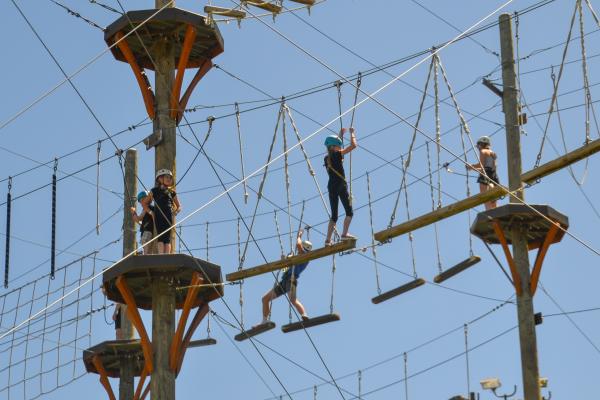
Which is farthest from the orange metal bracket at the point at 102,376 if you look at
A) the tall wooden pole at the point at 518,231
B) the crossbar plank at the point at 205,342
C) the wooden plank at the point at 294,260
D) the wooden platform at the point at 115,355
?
the tall wooden pole at the point at 518,231

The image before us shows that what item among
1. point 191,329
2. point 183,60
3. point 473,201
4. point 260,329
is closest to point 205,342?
point 260,329

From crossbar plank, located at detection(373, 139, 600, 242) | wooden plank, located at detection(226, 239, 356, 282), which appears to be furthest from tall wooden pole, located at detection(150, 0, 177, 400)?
crossbar plank, located at detection(373, 139, 600, 242)

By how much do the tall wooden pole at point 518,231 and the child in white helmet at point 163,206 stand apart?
13.8ft

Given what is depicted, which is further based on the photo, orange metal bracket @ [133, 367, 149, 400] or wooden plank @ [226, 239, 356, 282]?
orange metal bracket @ [133, 367, 149, 400]

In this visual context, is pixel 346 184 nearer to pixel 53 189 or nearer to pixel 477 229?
pixel 477 229

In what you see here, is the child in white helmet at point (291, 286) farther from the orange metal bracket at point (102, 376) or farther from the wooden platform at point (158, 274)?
the orange metal bracket at point (102, 376)

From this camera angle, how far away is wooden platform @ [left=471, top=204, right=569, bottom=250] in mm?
25500

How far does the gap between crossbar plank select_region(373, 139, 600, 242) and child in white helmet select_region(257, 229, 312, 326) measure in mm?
2854

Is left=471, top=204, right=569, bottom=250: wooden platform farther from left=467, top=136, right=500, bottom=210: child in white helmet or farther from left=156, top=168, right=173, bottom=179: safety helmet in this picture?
left=156, top=168, right=173, bottom=179: safety helmet

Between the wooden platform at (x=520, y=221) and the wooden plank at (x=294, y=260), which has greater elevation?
the wooden platform at (x=520, y=221)

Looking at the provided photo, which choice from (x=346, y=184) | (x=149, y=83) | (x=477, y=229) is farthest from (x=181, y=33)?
(x=477, y=229)

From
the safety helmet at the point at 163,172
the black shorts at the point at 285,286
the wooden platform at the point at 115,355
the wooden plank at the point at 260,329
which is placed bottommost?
the wooden plank at the point at 260,329

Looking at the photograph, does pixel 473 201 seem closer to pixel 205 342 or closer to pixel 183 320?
pixel 183 320

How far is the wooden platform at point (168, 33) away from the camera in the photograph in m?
25.9
